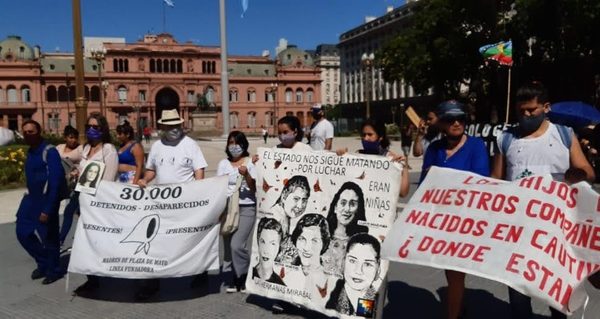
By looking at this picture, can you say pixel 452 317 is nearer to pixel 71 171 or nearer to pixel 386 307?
pixel 386 307

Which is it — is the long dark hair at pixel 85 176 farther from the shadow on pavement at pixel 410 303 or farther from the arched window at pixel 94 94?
the arched window at pixel 94 94

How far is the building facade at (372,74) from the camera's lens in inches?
3160

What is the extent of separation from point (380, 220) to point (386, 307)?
112 centimetres

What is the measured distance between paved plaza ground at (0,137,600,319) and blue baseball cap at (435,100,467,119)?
67.6 inches

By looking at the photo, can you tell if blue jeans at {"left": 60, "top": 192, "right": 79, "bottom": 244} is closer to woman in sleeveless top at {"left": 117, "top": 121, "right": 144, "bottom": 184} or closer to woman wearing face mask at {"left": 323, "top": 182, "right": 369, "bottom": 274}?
woman in sleeveless top at {"left": 117, "top": 121, "right": 144, "bottom": 184}

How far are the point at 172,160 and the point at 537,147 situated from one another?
10.8 feet

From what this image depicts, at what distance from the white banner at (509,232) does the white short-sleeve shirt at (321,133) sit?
19.9 ft

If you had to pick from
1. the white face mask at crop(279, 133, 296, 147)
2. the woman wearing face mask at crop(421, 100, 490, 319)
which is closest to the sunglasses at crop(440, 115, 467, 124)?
the woman wearing face mask at crop(421, 100, 490, 319)

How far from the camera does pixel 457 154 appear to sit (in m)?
4.09

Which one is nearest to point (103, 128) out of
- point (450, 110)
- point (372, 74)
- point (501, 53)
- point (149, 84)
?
point (450, 110)

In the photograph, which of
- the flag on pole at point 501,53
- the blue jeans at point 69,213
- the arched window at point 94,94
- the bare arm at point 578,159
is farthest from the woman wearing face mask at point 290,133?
the arched window at point 94,94

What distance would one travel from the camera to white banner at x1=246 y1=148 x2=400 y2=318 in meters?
4.11

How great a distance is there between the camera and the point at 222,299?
5156 mm

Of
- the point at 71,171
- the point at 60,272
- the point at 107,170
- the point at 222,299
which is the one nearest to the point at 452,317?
the point at 222,299
